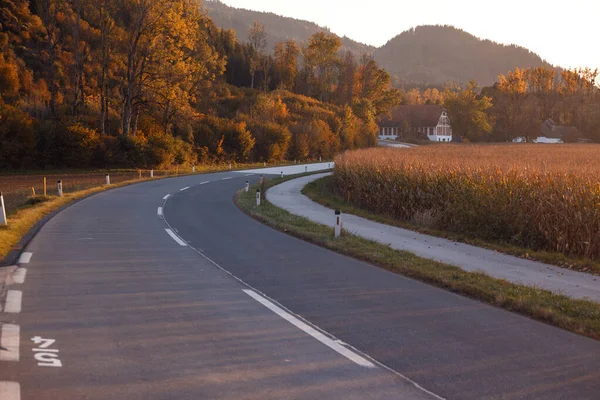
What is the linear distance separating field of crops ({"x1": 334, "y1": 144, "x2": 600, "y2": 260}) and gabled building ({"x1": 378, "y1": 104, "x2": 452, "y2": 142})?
108786 millimetres

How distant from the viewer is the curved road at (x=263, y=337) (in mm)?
5008

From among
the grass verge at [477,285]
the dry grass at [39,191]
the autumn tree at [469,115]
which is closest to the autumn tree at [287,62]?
the autumn tree at [469,115]

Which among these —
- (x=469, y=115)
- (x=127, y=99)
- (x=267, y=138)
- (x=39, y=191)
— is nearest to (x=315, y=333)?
(x=39, y=191)

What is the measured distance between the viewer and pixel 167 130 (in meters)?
52.5

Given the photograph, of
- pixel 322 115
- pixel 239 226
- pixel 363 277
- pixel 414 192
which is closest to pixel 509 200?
pixel 414 192

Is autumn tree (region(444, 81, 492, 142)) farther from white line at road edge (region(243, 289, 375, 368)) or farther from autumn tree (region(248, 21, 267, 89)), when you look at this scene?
white line at road edge (region(243, 289, 375, 368))

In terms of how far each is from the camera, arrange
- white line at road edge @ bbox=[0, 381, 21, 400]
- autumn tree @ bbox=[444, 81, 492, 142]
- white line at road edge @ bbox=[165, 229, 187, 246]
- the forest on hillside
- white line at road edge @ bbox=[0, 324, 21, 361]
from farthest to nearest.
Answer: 1. autumn tree @ bbox=[444, 81, 492, 142]
2. the forest on hillside
3. white line at road edge @ bbox=[165, 229, 187, 246]
4. white line at road edge @ bbox=[0, 324, 21, 361]
5. white line at road edge @ bbox=[0, 381, 21, 400]

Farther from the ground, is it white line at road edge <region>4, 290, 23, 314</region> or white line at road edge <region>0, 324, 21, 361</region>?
white line at road edge <region>0, 324, 21, 361</region>

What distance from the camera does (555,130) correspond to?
392 feet

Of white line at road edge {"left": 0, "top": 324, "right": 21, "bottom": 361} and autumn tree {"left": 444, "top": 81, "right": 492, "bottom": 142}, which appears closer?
white line at road edge {"left": 0, "top": 324, "right": 21, "bottom": 361}

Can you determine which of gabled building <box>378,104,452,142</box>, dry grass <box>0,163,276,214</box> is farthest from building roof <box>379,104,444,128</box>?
dry grass <box>0,163,276,214</box>

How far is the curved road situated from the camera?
501 centimetres

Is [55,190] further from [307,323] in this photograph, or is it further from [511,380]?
[511,380]

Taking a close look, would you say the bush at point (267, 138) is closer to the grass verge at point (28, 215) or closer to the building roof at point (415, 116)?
the grass verge at point (28, 215)
